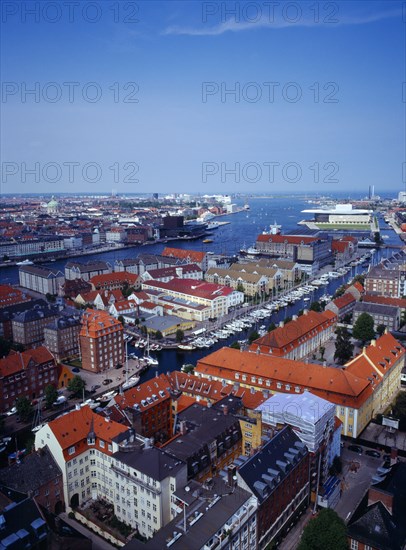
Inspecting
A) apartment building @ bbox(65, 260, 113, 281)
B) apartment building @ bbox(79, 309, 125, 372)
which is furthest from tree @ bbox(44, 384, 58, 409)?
apartment building @ bbox(65, 260, 113, 281)

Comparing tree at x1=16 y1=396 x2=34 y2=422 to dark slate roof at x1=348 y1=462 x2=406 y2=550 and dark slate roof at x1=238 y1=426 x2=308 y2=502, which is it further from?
dark slate roof at x1=348 y1=462 x2=406 y2=550

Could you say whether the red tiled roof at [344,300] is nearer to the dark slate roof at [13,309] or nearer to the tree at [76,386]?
the tree at [76,386]

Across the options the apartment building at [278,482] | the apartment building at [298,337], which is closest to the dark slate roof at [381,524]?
the apartment building at [278,482]

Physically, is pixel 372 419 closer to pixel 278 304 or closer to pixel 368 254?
pixel 278 304

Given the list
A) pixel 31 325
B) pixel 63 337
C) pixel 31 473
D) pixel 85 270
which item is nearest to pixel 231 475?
pixel 31 473

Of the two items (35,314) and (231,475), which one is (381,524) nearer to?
(231,475)

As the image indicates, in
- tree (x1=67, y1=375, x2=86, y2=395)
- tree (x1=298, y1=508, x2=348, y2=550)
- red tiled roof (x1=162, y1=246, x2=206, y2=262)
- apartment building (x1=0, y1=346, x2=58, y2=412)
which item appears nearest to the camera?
tree (x1=298, y1=508, x2=348, y2=550)

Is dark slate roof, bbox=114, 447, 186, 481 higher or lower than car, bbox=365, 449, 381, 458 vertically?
higher

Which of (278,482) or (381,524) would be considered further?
(278,482)
